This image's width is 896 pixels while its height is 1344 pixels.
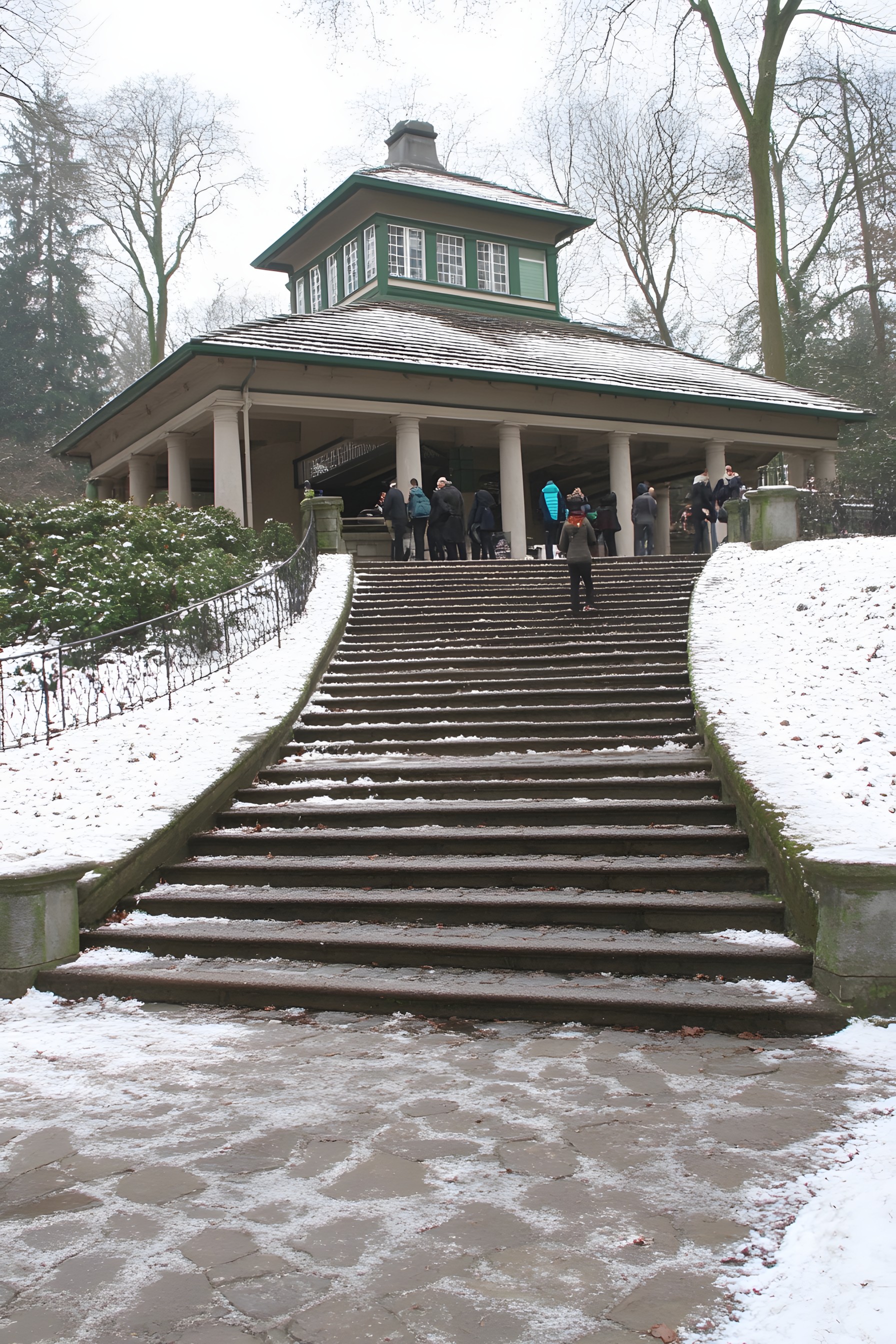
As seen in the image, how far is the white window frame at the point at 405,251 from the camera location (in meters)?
26.3

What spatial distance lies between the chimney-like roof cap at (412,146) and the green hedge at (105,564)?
64.0 ft

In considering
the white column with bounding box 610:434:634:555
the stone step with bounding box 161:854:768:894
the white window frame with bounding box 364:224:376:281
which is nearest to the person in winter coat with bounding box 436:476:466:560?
the white column with bounding box 610:434:634:555

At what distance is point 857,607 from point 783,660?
1357 millimetres

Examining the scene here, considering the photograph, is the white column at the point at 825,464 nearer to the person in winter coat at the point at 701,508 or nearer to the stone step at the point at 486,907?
the person in winter coat at the point at 701,508

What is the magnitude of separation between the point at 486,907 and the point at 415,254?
23585mm

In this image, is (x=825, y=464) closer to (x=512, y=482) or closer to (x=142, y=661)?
(x=512, y=482)

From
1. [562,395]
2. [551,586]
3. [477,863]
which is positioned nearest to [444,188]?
[562,395]

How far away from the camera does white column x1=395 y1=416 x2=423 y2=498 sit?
2155 centimetres

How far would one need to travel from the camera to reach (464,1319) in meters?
2.90

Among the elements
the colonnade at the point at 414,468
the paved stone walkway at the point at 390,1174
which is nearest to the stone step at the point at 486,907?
the paved stone walkway at the point at 390,1174

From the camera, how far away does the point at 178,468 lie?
22672 mm

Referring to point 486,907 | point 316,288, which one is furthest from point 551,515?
point 486,907

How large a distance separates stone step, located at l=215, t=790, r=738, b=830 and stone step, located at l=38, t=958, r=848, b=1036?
6.81ft

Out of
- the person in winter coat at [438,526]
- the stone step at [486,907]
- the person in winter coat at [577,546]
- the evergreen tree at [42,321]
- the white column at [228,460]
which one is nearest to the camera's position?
the stone step at [486,907]
